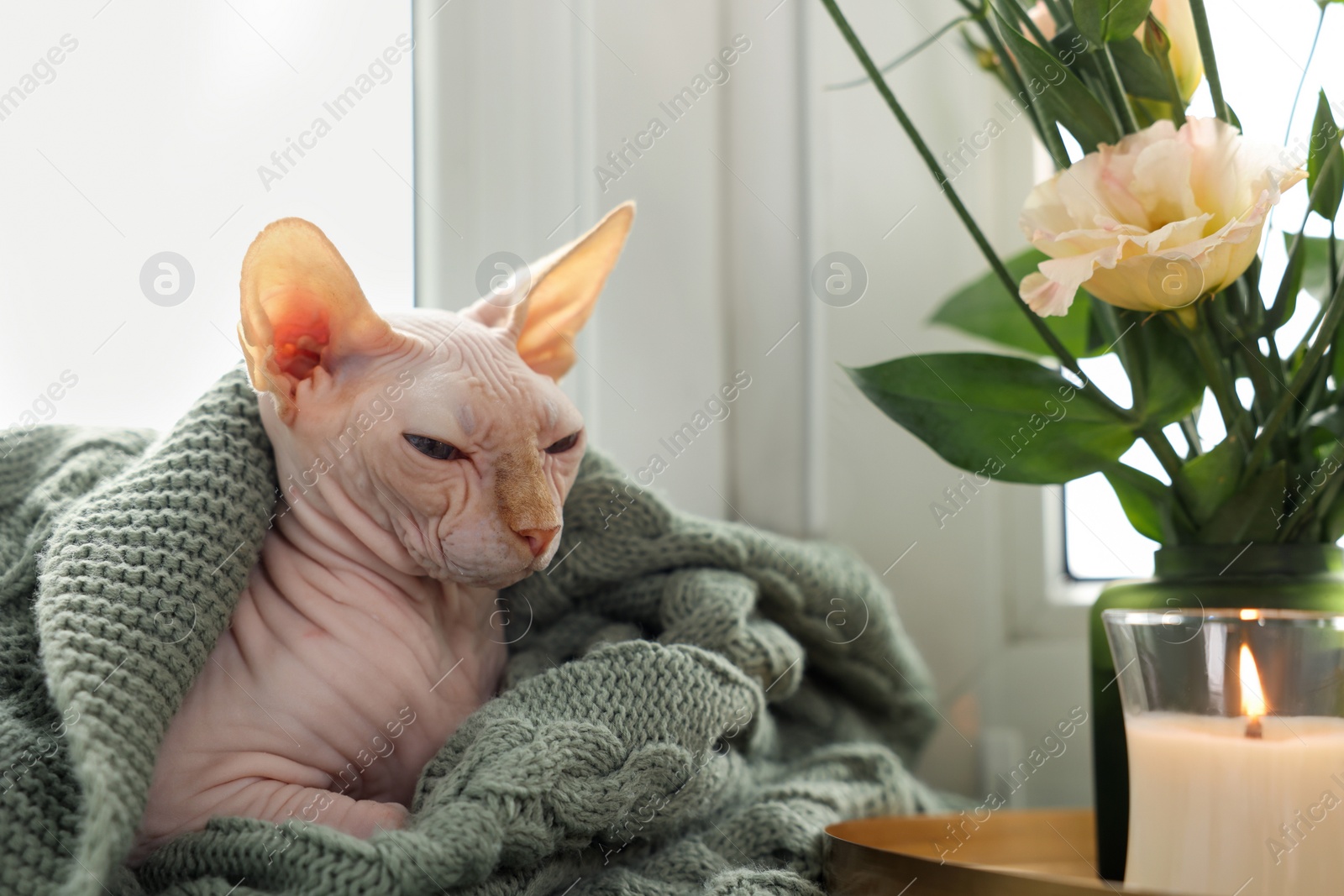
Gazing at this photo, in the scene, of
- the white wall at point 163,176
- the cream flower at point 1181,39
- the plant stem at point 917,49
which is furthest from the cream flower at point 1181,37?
the white wall at point 163,176

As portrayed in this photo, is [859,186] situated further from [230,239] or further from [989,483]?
[230,239]

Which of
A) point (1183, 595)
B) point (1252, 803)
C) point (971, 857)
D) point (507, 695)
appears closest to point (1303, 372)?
point (1183, 595)

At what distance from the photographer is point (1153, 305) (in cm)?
59

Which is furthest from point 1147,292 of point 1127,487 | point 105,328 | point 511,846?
point 105,328

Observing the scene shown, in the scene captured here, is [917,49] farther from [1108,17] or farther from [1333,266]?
[1333,266]

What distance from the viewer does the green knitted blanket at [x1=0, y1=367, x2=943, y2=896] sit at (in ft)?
1.53

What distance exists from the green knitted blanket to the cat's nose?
9cm

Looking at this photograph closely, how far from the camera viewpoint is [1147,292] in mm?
585

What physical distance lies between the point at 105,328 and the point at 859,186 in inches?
28.6

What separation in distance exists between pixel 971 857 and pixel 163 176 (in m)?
0.78

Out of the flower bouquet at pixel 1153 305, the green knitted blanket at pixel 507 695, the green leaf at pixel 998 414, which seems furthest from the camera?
the green leaf at pixel 998 414

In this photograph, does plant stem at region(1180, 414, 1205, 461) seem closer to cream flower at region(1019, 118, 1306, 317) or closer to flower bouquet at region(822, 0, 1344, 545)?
flower bouquet at region(822, 0, 1344, 545)

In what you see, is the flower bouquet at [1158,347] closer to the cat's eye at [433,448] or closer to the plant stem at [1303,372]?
the plant stem at [1303,372]

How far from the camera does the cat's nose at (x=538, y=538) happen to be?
56 cm
